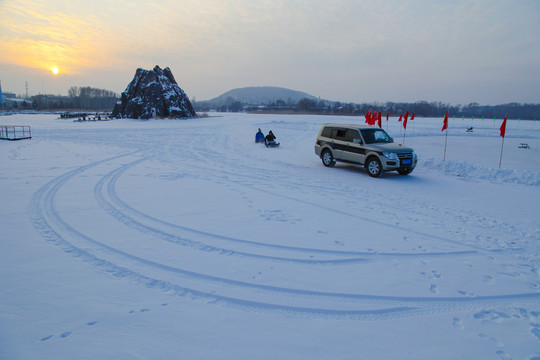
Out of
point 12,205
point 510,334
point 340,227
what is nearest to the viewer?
point 510,334

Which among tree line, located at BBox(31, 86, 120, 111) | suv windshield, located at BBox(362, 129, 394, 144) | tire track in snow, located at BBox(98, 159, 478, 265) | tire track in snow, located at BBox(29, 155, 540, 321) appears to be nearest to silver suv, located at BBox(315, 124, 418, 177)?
suv windshield, located at BBox(362, 129, 394, 144)

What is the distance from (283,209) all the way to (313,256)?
2584 millimetres

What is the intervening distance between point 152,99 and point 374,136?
50.1 m

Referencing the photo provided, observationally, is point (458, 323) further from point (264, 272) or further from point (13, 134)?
point (13, 134)

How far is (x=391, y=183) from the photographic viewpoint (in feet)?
36.0

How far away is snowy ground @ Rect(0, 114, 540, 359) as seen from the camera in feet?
10.4

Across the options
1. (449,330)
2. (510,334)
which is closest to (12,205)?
(449,330)

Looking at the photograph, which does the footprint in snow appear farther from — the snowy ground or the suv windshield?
the suv windshield

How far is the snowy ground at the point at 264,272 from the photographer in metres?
3.17

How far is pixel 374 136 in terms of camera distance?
41.9ft

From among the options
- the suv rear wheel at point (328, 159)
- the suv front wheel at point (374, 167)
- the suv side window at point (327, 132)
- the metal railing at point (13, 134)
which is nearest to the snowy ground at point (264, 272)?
the suv front wheel at point (374, 167)

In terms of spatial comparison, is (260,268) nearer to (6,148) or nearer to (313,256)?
(313,256)

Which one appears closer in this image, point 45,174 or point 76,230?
point 76,230

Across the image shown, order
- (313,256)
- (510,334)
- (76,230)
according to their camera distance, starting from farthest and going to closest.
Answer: (76,230), (313,256), (510,334)
